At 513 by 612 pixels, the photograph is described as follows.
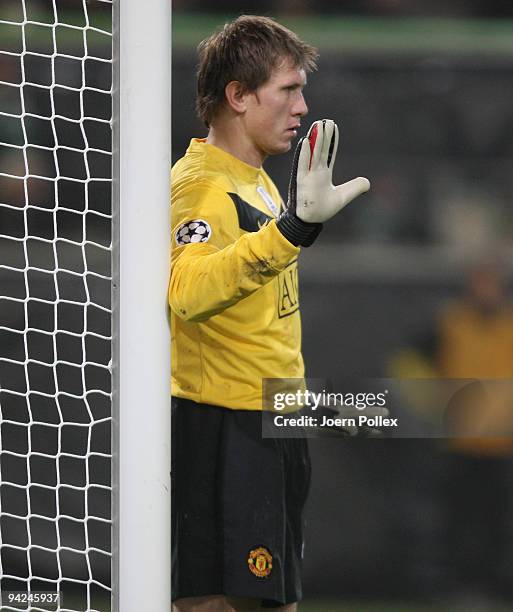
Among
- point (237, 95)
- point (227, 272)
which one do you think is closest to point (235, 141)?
point (237, 95)

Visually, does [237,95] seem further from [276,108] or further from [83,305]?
[83,305]

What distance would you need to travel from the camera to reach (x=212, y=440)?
4.70ft

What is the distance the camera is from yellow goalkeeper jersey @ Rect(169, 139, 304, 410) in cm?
133

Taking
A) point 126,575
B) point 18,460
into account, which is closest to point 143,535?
point 126,575

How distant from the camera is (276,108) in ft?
4.70

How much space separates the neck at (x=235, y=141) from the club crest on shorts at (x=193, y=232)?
0.20 metres

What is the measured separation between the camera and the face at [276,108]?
1.42 metres

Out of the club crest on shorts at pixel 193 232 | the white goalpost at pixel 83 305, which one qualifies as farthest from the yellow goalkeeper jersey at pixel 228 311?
the white goalpost at pixel 83 305

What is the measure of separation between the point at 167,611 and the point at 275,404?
43cm

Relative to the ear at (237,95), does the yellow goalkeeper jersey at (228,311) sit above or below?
below

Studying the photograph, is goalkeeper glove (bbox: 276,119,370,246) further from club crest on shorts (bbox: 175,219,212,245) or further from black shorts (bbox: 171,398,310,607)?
black shorts (bbox: 171,398,310,607)

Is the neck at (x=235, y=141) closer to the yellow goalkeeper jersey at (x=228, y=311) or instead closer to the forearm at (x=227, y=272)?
the yellow goalkeeper jersey at (x=228, y=311)

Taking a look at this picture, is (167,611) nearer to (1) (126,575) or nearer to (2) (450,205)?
(1) (126,575)

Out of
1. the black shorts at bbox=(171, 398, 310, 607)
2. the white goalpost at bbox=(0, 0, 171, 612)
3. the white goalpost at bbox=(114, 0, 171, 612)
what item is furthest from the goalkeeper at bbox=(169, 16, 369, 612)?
the white goalpost at bbox=(114, 0, 171, 612)
